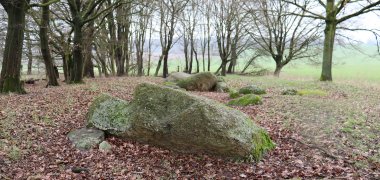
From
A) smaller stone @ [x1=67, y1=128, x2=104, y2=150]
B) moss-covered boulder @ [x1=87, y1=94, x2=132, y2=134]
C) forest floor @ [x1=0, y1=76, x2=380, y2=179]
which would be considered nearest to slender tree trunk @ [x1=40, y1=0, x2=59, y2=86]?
forest floor @ [x1=0, y1=76, x2=380, y2=179]

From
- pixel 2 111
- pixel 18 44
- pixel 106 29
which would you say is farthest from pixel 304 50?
pixel 2 111

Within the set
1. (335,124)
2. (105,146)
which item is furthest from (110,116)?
(335,124)

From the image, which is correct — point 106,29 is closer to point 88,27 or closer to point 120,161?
point 88,27

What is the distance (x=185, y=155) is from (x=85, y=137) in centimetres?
261

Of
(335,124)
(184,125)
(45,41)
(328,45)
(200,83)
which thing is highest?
(328,45)

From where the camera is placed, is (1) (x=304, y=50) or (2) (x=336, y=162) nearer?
(2) (x=336, y=162)

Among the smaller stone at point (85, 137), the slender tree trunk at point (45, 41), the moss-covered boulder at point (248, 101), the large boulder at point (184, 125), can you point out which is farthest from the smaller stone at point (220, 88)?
the smaller stone at point (85, 137)

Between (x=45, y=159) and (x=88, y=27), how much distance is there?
15.2 meters

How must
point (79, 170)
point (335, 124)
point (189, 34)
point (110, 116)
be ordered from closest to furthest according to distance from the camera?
point (79, 170) < point (110, 116) < point (335, 124) < point (189, 34)

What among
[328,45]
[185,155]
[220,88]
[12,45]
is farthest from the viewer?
[328,45]

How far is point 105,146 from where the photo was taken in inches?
311

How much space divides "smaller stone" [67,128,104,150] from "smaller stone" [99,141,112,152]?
0.17 m

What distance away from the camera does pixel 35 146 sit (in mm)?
7578

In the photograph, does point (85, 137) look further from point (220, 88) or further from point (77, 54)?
point (220, 88)
